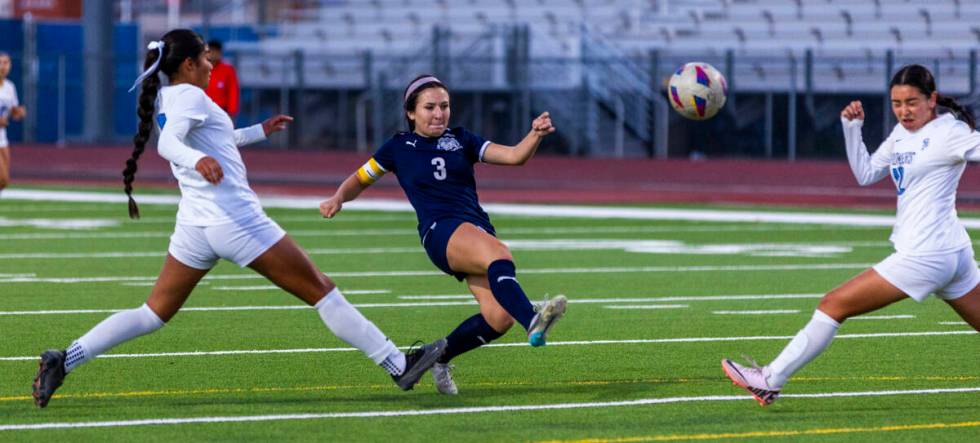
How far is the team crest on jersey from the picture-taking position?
9055 mm

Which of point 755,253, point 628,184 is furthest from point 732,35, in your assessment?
point 755,253

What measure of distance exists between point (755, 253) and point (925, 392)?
349 inches

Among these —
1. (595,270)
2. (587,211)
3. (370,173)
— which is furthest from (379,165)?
(587,211)

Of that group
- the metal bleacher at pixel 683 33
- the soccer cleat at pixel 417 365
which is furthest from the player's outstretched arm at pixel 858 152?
the metal bleacher at pixel 683 33

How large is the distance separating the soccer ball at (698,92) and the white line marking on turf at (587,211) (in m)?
10.8

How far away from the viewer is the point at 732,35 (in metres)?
38.0

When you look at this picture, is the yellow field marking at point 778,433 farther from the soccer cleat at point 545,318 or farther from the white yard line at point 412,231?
the white yard line at point 412,231

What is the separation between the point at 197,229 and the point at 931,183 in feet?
10.8

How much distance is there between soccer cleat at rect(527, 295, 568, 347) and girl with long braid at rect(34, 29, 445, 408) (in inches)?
32.2

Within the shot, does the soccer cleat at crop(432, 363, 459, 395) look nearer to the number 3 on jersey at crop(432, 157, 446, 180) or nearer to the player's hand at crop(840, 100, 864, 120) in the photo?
the number 3 on jersey at crop(432, 157, 446, 180)

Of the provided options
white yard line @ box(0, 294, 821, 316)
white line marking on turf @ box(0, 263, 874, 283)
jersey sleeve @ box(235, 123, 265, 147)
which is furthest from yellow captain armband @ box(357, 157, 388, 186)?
white line marking on turf @ box(0, 263, 874, 283)

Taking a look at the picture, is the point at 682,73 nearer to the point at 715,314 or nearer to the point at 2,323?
the point at 715,314

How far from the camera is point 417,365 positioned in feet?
28.7

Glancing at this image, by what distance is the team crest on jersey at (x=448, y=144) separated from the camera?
905 centimetres
